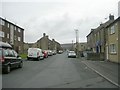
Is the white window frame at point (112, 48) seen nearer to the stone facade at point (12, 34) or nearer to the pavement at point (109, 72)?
the pavement at point (109, 72)

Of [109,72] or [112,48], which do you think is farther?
[112,48]

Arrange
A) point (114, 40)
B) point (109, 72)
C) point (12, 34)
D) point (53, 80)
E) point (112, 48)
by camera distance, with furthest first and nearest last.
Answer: point (12, 34) → point (112, 48) → point (114, 40) → point (109, 72) → point (53, 80)

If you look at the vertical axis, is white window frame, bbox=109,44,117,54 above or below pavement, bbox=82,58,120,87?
above

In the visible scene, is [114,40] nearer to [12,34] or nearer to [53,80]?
[53,80]

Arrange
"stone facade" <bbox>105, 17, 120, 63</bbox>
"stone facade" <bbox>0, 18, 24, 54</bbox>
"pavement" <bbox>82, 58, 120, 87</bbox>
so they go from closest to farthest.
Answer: "pavement" <bbox>82, 58, 120, 87</bbox> → "stone facade" <bbox>105, 17, 120, 63</bbox> → "stone facade" <bbox>0, 18, 24, 54</bbox>

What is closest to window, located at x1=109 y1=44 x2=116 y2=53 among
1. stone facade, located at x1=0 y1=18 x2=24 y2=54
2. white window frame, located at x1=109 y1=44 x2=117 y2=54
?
white window frame, located at x1=109 y1=44 x2=117 y2=54

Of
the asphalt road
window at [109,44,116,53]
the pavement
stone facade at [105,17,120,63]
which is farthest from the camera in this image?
window at [109,44,116,53]

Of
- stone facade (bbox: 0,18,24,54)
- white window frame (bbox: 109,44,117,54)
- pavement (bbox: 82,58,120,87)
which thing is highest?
stone facade (bbox: 0,18,24,54)

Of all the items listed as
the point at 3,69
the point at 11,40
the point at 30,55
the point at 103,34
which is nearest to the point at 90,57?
the point at 103,34

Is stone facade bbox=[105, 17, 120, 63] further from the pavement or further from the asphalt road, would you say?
the asphalt road

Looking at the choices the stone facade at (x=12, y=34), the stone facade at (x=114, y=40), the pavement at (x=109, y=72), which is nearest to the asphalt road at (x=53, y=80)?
the pavement at (x=109, y=72)

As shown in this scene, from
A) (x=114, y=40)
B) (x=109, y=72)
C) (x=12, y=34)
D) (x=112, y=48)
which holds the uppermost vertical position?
(x=12, y=34)

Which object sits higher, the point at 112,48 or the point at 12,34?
the point at 12,34

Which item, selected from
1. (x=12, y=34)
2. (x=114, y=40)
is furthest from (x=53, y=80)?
(x=12, y=34)
